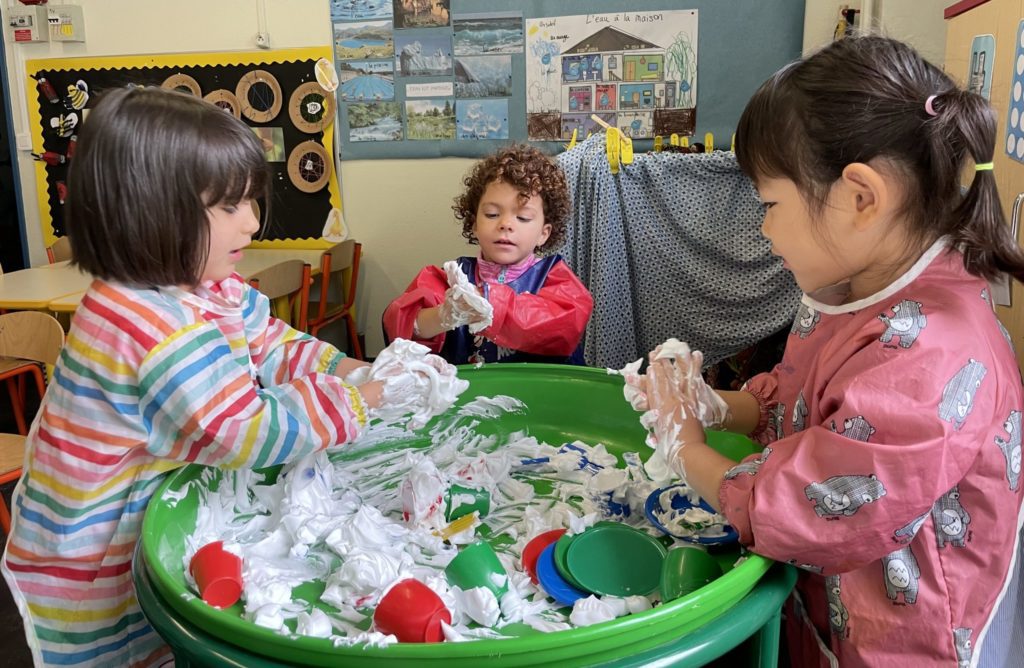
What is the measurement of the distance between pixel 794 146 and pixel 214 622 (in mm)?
809

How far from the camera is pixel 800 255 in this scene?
3.19 feet

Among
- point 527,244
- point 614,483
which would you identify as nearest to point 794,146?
point 614,483

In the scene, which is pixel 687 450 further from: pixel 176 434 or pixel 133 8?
pixel 133 8

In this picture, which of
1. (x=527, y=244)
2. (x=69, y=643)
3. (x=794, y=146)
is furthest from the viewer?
(x=527, y=244)

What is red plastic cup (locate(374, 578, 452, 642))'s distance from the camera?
0.81 m

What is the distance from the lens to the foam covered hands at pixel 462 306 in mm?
1572

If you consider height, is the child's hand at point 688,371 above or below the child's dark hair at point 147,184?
below

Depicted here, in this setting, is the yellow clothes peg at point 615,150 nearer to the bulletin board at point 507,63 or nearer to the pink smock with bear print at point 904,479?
the bulletin board at point 507,63

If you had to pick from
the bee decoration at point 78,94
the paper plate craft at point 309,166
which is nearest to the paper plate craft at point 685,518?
the paper plate craft at point 309,166

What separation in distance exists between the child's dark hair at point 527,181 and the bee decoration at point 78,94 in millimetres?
3100

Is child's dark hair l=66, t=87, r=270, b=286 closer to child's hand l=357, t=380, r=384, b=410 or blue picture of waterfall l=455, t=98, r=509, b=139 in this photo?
child's hand l=357, t=380, r=384, b=410

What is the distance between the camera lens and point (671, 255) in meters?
2.79

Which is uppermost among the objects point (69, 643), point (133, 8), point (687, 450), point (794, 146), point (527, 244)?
point (133, 8)

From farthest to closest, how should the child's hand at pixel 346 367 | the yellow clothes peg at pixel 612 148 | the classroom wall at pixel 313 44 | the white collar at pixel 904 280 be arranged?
the classroom wall at pixel 313 44 → the yellow clothes peg at pixel 612 148 → the child's hand at pixel 346 367 → the white collar at pixel 904 280
